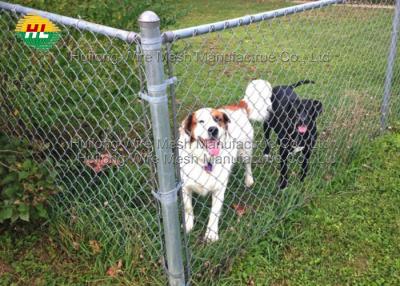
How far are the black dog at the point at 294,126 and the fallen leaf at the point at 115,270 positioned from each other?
1546mm

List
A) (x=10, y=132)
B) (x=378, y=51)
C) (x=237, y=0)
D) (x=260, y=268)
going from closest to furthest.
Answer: (x=260, y=268), (x=10, y=132), (x=378, y=51), (x=237, y=0)

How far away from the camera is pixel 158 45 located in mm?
1586

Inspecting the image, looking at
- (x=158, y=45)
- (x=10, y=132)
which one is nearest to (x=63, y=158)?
(x=10, y=132)

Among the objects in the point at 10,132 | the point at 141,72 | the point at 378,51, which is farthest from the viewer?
the point at 378,51

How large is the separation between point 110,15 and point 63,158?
1.09m

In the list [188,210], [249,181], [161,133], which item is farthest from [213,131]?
[161,133]

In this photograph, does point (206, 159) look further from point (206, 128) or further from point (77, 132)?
point (77, 132)

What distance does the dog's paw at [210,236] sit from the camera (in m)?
2.73

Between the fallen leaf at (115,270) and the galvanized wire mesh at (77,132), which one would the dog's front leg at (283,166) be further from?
the fallen leaf at (115,270)

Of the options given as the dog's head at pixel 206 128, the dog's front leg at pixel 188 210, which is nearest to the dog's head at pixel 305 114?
the dog's head at pixel 206 128

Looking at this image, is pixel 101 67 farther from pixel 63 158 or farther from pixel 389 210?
pixel 389 210

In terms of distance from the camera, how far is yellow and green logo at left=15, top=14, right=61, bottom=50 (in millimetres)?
2247

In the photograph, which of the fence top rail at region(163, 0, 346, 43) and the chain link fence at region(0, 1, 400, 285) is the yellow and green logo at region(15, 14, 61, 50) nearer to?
the chain link fence at region(0, 1, 400, 285)

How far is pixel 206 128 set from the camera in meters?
2.75
